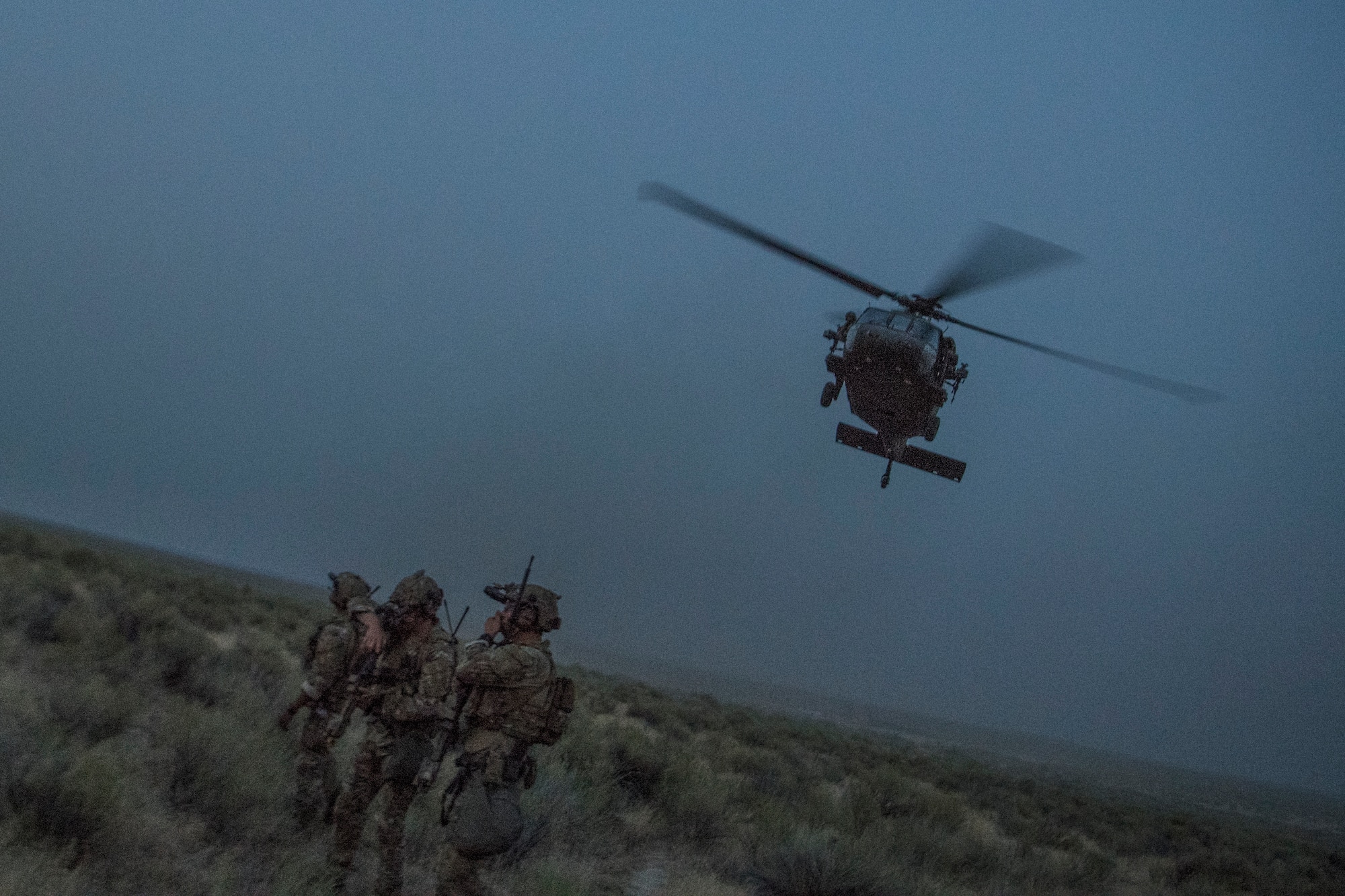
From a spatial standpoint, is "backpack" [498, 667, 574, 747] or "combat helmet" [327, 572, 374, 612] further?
"combat helmet" [327, 572, 374, 612]

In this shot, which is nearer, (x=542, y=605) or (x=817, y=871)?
(x=542, y=605)

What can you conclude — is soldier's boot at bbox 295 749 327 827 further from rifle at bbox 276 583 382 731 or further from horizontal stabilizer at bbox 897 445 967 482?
horizontal stabilizer at bbox 897 445 967 482

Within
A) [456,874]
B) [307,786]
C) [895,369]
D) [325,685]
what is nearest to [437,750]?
[325,685]

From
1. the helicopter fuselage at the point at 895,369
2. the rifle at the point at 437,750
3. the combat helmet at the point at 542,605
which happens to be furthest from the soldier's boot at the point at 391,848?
the helicopter fuselage at the point at 895,369

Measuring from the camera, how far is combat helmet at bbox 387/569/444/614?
6.02 m

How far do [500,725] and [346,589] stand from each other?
6.03ft

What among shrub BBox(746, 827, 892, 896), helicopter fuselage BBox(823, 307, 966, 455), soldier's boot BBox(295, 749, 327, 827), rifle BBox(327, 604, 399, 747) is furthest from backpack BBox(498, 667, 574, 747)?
helicopter fuselage BBox(823, 307, 966, 455)

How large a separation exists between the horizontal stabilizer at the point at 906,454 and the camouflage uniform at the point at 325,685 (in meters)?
9.07

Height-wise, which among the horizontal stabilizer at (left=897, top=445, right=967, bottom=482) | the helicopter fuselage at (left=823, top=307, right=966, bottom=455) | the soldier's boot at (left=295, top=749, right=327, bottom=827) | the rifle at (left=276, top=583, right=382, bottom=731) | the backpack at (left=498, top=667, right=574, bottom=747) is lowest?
the soldier's boot at (left=295, top=749, right=327, bottom=827)

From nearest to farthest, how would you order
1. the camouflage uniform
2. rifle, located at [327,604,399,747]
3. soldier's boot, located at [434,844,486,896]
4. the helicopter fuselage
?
soldier's boot, located at [434,844,486,896], rifle, located at [327,604,399,747], the camouflage uniform, the helicopter fuselage

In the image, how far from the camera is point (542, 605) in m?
5.28

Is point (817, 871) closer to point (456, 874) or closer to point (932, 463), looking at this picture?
point (456, 874)

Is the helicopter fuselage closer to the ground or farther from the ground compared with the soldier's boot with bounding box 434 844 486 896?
farther from the ground

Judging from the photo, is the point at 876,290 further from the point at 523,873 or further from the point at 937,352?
the point at 523,873
